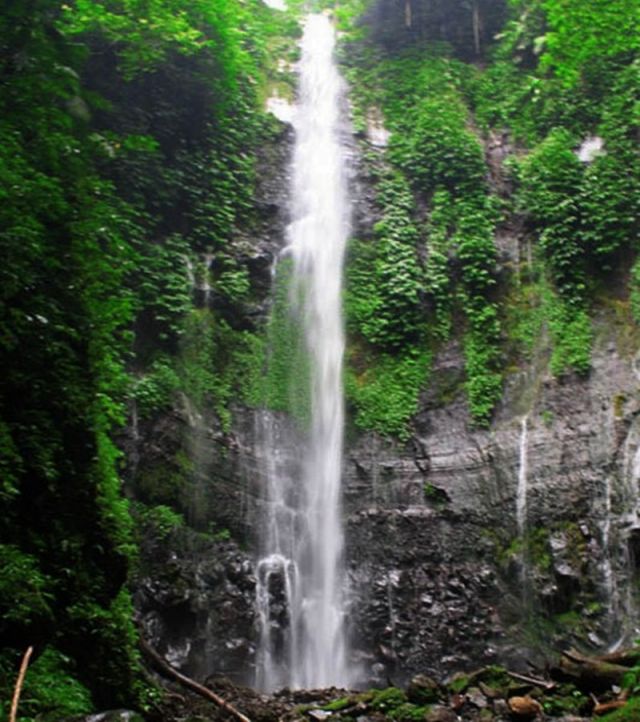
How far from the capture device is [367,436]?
11031 mm

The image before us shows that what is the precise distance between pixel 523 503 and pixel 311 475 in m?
3.08

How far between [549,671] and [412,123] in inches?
434

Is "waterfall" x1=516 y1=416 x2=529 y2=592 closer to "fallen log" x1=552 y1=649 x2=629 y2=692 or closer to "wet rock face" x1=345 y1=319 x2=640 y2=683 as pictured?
"wet rock face" x1=345 y1=319 x2=640 y2=683

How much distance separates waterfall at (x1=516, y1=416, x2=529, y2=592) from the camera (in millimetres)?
9508

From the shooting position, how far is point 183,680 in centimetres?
689

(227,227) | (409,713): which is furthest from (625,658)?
(227,227)

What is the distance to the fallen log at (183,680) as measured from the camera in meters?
6.38

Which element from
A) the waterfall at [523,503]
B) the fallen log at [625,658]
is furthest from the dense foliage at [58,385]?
the waterfall at [523,503]

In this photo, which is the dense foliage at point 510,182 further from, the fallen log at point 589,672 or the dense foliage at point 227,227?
the fallen log at point 589,672

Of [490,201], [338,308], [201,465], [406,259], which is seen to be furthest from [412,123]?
[201,465]

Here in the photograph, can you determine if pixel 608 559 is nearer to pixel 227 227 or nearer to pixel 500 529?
pixel 500 529

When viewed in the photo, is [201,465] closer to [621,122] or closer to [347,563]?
[347,563]

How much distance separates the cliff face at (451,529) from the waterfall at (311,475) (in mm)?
215

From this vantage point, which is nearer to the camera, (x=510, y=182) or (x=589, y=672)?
(x=589, y=672)
